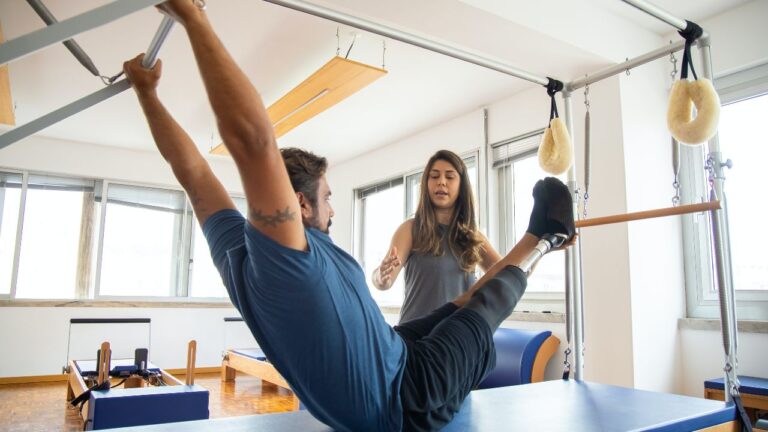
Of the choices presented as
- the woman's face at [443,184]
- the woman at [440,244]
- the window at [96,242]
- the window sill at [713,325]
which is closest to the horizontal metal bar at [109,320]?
the window at [96,242]

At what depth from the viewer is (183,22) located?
0.90 metres

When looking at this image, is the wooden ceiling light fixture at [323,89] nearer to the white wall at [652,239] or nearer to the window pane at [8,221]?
the white wall at [652,239]

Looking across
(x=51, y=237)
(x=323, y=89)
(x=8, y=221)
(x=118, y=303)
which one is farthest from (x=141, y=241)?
(x=323, y=89)

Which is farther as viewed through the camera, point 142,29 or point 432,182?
point 142,29

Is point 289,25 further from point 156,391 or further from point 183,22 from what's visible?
point 183,22

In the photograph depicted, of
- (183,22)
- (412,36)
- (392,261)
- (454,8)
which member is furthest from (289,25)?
(183,22)

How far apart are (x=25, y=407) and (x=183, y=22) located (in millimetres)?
5043

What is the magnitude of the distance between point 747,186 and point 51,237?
690 cm

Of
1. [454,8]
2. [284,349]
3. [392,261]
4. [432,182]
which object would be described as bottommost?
[284,349]

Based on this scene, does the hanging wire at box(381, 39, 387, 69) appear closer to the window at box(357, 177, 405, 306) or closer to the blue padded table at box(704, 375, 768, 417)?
the window at box(357, 177, 405, 306)

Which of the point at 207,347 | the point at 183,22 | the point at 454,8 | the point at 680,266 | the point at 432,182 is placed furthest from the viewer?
the point at 207,347

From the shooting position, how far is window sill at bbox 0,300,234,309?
589 centimetres

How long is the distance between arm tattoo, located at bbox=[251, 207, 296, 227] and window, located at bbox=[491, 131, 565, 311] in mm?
3492

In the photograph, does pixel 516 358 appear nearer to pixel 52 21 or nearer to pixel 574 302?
pixel 574 302
